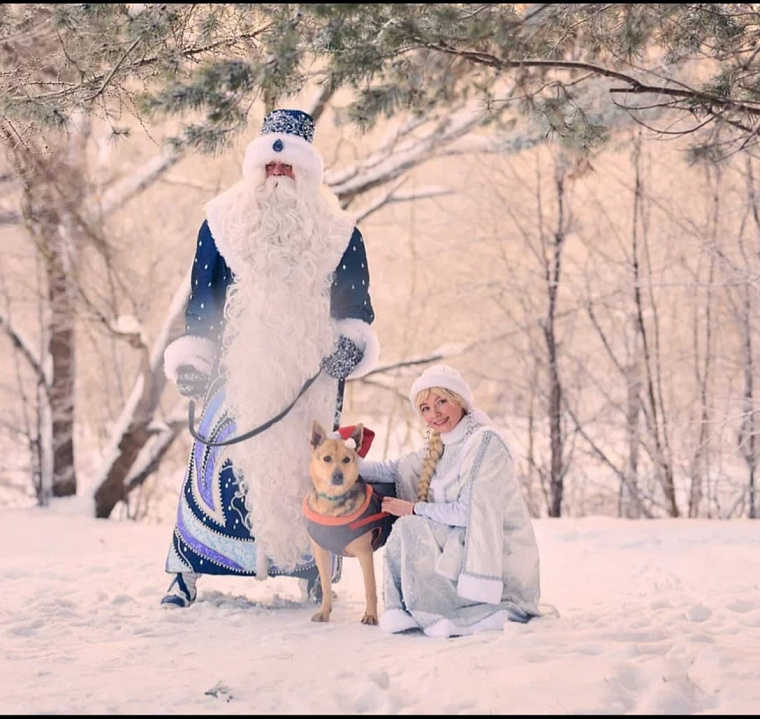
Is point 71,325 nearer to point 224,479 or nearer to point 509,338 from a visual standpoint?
point 509,338

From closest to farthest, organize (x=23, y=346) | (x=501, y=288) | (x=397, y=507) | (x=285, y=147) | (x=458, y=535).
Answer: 1. (x=458, y=535)
2. (x=397, y=507)
3. (x=285, y=147)
4. (x=501, y=288)
5. (x=23, y=346)

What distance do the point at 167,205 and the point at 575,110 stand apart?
848cm

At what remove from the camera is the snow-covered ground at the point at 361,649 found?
8.41ft

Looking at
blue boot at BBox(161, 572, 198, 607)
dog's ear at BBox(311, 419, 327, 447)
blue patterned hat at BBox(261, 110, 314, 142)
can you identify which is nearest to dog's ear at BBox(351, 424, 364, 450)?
dog's ear at BBox(311, 419, 327, 447)

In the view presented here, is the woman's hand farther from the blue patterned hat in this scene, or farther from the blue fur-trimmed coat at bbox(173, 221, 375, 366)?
the blue patterned hat

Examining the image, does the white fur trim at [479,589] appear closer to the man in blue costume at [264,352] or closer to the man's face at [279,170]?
the man in blue costume at [264,352]

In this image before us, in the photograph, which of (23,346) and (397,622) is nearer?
(397,622)

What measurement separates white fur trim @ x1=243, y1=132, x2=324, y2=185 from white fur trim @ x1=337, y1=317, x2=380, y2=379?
0.73 m

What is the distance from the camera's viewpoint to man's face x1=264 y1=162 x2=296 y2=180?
4082 millimetres

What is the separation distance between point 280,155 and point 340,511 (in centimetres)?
164

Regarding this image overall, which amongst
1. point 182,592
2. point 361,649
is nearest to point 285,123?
point 182,592

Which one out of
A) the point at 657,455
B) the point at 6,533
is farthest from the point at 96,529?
the point at 657,455

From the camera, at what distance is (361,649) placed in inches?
128

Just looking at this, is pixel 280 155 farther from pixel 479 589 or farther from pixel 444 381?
pixel 479 589
